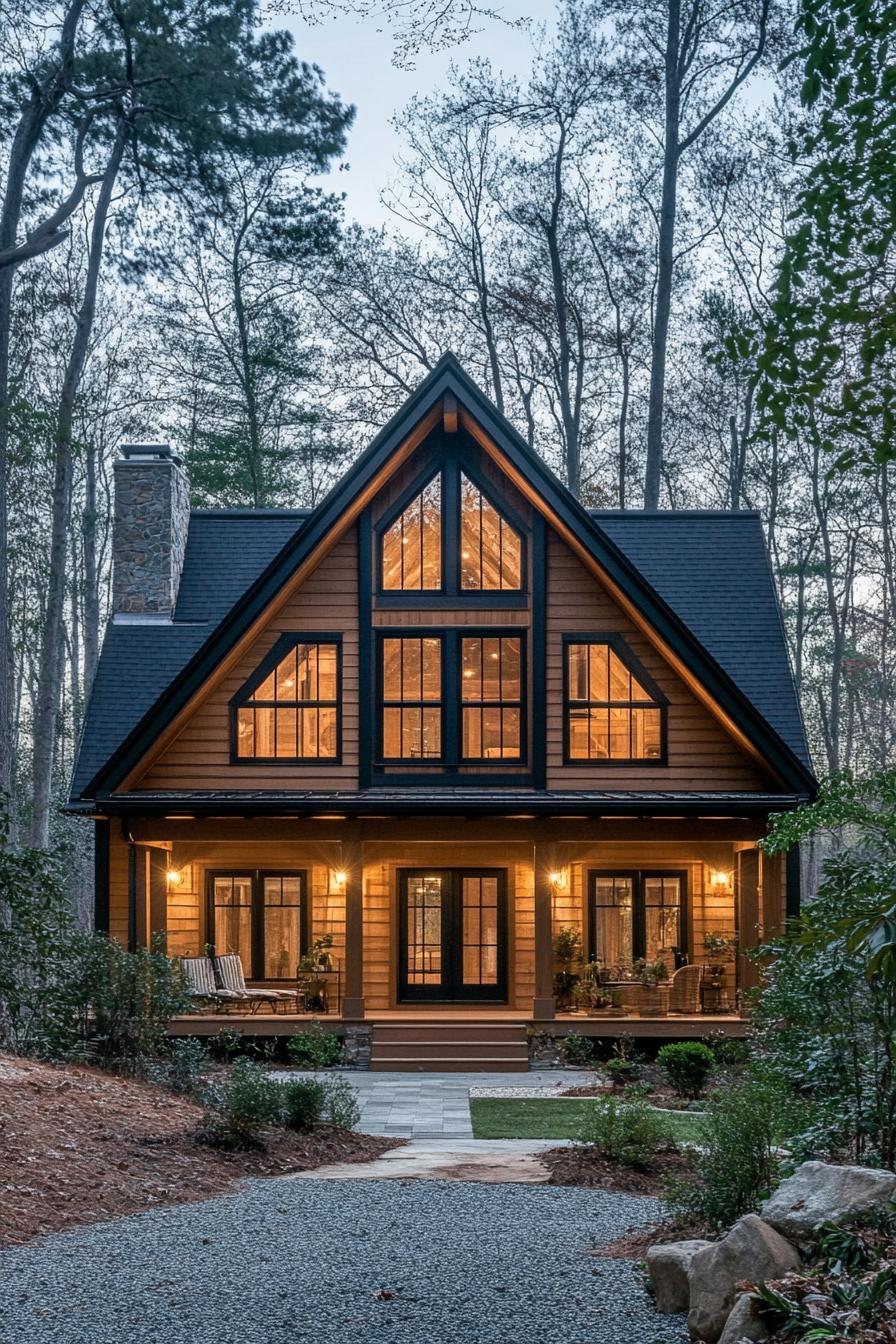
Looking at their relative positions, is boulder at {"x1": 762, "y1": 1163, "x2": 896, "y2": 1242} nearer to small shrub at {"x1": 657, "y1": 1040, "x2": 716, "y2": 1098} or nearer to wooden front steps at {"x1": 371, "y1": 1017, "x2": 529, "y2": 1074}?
small shrub at {"x1": 657, "y1": 1040, "x2": 716, "y2": 1098}

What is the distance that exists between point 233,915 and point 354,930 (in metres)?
2.41

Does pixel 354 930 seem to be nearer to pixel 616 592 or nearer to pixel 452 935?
pixel 452 935

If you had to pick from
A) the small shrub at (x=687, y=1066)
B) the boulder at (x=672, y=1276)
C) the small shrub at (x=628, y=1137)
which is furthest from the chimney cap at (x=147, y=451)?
the boulder at (x=672, y=1276)

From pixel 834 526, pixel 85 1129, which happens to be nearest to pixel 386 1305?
pixel 85 1129

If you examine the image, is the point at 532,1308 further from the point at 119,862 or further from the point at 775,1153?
the point at 119,862

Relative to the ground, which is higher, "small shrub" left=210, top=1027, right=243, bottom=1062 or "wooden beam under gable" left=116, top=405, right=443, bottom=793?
"wooden beam under gable" left=116, top=405, right=443, bottom=793

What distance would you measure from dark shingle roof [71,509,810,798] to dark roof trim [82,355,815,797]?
0.83m

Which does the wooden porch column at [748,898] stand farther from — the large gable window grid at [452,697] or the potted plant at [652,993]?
the large gable window grid at [452,697]

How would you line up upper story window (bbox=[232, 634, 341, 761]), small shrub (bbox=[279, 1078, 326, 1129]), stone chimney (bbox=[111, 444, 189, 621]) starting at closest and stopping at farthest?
1. small shrub (bbox=[279, 1078, 326, 1129])
2. upper story window (bbox=[232, 634, 341, 761])
3. stone chimney (bbox=[111, 444, 189, 621])

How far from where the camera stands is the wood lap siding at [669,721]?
679 inches

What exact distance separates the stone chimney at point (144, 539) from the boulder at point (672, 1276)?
14426 millimetres

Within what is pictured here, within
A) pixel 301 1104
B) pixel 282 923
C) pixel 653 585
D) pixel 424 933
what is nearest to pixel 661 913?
pixel 424 933

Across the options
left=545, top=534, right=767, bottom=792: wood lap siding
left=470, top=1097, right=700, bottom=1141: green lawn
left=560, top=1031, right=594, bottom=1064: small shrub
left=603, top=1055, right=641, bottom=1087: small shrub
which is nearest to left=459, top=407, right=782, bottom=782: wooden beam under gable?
left=545, top=534, right=767, bottom=792: wood lap siding

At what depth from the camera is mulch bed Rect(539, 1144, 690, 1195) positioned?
8.92 metres
